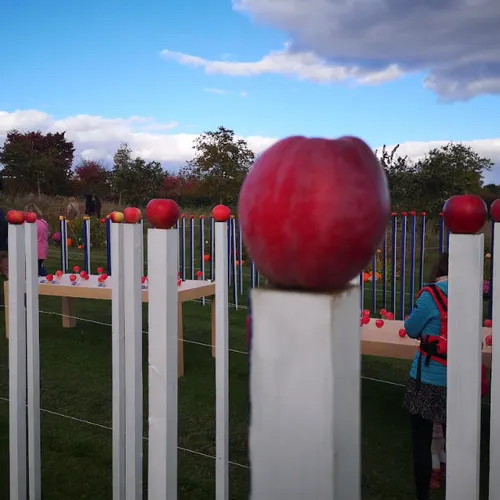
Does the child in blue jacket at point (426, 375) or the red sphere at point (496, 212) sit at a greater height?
the red sphere at point (496, 212)

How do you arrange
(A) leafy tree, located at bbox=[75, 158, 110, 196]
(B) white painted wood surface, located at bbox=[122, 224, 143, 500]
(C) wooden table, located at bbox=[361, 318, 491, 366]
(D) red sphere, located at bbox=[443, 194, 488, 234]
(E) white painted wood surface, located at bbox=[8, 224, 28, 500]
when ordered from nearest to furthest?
(D) red sphere, located at bbox=[443, 194, 488, 234] → (B) white painted wood surface, located at bbox=[122, 224, 143, 500] → (E) white painted wood surface, located at bbox=[8, 224, 28, 500] → (C) wooden table, located at bbox=[361, 318, 491, 366] → (A) leafy tree, located at bbox=[75, 158, 110, 196]

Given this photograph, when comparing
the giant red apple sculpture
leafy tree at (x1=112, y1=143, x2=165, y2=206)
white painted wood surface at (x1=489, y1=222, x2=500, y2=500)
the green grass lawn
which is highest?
leafy tree at (x1=112, y1=143, x2=165, y2=206)

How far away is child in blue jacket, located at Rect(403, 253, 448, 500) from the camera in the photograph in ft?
10.5

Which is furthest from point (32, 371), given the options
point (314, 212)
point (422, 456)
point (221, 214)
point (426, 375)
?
point (422, 456)

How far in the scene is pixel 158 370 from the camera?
4.79 ft

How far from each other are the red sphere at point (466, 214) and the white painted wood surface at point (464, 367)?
3 cm

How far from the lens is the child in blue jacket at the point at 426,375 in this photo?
126 inches

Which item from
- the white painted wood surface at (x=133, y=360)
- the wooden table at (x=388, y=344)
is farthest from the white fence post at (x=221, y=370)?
the wooden table at (x=388, y=344)

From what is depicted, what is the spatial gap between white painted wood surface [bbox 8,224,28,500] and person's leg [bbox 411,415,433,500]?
2209mm

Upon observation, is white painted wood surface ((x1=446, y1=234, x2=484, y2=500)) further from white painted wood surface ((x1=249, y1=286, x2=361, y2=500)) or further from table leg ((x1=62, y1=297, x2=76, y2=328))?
table leg ((x1=62, y1=297, x2=76, y2=328))

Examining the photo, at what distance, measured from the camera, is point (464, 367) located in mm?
1166

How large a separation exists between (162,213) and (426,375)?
2376 millimetres

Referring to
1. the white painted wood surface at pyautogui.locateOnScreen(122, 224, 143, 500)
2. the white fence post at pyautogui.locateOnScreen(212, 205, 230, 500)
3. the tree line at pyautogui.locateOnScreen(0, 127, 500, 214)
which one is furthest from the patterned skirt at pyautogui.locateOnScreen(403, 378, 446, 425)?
the tree line at pyautogui.locateOnScreen(0, 127, 500, 214)

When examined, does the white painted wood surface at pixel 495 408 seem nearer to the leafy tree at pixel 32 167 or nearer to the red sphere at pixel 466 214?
the red sphere at pixel 466 214
